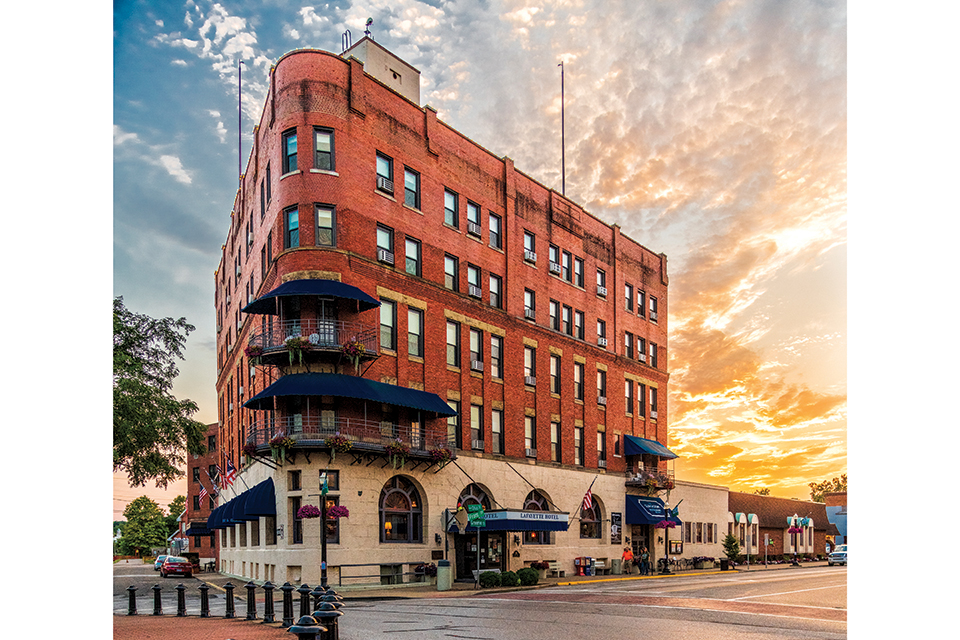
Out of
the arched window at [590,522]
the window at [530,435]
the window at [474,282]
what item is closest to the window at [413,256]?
the window at [474,282]

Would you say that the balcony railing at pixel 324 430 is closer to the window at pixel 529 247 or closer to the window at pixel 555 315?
the window at pixel 529 247

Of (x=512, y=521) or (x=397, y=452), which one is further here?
(x=512, y=521)

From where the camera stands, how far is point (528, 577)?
34.7 m

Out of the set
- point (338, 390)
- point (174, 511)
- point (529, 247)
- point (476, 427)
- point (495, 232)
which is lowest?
point (174, 511)

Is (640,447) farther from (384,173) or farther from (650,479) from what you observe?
(384,173)

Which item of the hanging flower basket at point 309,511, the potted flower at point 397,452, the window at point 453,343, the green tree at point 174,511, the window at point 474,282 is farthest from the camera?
the green tree at point 174,511

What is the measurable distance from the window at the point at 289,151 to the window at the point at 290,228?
1.66 meters

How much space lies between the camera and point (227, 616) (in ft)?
59.4

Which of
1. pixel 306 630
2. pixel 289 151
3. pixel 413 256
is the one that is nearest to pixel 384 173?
pixel 413 256

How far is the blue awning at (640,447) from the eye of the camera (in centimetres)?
5072

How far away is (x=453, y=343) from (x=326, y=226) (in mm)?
8932

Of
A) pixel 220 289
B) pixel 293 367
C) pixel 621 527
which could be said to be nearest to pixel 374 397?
pixel 293 367
